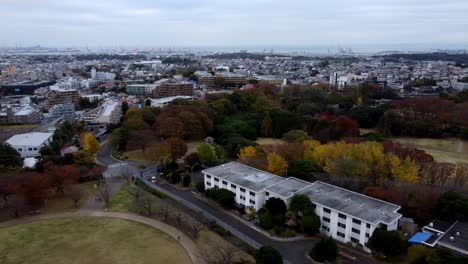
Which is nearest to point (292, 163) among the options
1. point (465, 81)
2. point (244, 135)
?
point (244, 135)

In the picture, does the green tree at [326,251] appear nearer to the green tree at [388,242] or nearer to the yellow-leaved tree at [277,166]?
the green tree at [388,242]

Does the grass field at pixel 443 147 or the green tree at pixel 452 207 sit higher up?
the green tree at pixel 452 207

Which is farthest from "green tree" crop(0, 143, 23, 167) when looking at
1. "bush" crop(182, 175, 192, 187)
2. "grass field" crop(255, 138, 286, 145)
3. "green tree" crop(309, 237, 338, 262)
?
"green tree" crop(309, 237, 338, 262)

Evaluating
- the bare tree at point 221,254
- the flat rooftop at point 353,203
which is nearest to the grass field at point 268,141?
the flat rooftop at point 353,203

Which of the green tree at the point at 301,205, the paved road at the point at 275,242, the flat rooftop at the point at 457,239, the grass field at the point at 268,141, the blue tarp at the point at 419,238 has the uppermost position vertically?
the green tree at the point at 301,205

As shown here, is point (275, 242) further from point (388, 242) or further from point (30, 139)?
point (30, 139)

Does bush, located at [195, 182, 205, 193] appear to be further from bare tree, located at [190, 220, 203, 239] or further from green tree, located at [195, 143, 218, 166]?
bare tree, located at [190, 220, 203, 239]

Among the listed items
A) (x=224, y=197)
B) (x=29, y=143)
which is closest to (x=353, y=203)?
(x=224, y=197)
